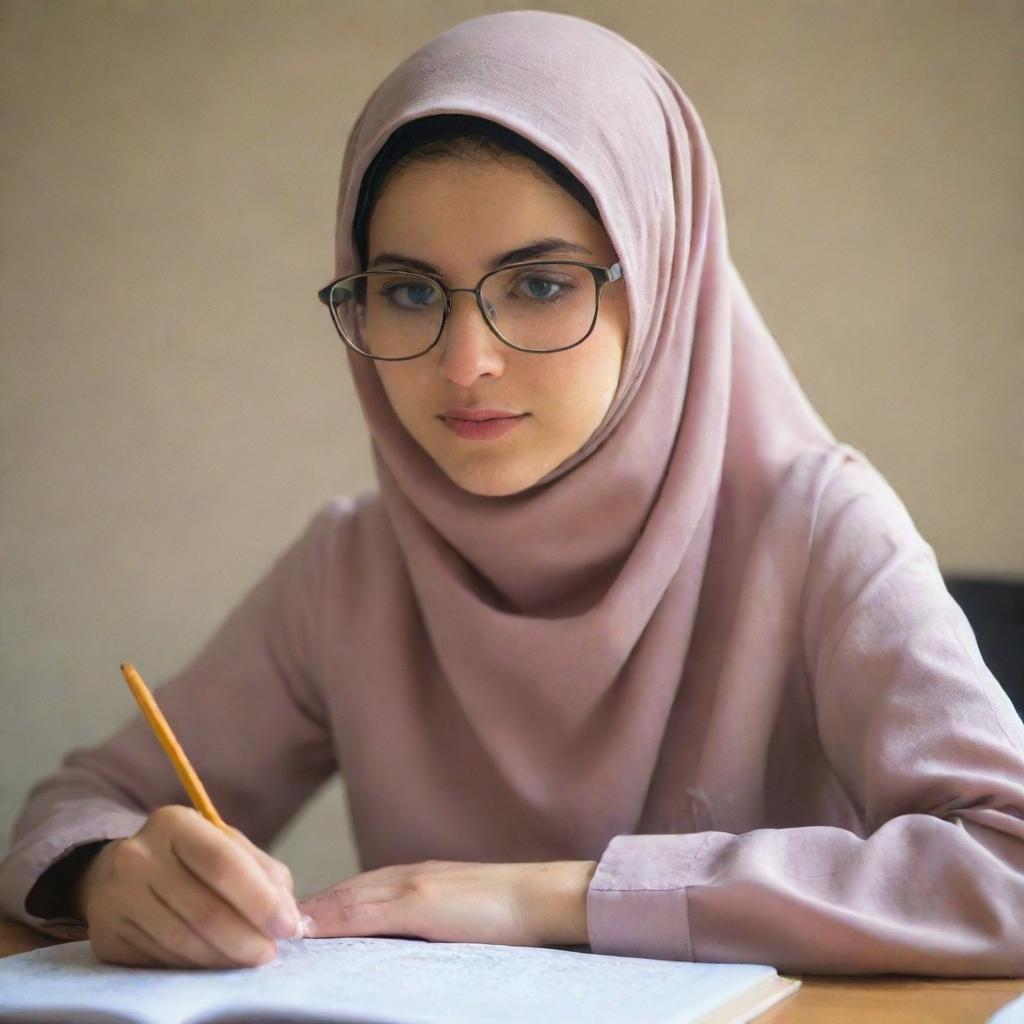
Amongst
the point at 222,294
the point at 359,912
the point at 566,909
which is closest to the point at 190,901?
the point at 359,912

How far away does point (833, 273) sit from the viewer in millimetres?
2207

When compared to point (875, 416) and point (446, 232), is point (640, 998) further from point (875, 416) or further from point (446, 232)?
point (875, 416)

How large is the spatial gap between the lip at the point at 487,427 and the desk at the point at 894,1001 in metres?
0.55

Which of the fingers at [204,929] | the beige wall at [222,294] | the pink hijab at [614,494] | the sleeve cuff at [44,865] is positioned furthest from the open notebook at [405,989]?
the beige wall at [222,294]

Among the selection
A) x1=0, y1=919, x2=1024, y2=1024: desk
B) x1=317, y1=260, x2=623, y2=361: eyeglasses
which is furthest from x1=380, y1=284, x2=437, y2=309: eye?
x1=0, y1=919, x2=1024, y2=1024: desk

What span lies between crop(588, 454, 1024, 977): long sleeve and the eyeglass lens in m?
0.37

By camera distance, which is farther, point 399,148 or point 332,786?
point 332,786

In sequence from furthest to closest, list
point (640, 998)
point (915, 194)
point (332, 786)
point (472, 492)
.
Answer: point (332, 786) → point (915, 194) → point (472, 492) → point (640, 998)

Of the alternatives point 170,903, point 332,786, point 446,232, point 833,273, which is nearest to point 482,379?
point 446,232

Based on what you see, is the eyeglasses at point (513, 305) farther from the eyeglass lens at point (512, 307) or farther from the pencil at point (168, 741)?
the pencil at point (168, 741)

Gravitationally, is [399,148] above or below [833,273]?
above

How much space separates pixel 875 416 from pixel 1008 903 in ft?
4.44

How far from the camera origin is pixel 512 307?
123cm

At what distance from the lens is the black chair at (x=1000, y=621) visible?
162 centimetres
